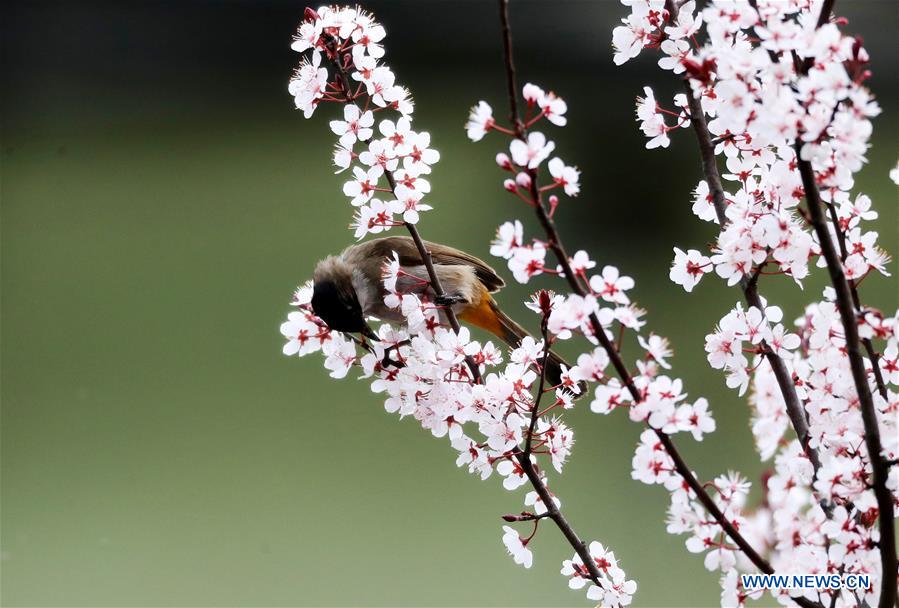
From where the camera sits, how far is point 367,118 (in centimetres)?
129

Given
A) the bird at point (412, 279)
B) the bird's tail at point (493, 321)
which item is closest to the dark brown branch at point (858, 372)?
the bird at point (412, 279)

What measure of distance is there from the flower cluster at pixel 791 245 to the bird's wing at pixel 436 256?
102cm

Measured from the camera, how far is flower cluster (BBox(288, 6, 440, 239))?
1.29 metres

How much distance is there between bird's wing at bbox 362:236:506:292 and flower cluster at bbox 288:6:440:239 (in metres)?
0.90

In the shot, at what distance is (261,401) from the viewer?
4039 mm

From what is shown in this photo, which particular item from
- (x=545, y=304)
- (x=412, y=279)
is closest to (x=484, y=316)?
(x=412, y=279)

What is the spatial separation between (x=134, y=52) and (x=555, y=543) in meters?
2.82

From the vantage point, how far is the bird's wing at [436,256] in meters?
2.26

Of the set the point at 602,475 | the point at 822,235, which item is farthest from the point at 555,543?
the point at 822,235

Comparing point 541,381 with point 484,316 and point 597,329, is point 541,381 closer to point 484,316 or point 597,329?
point 597,329

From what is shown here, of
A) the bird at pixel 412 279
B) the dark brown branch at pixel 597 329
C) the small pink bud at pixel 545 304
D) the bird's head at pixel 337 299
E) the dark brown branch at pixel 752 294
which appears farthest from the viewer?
the bird at pixel 412 279

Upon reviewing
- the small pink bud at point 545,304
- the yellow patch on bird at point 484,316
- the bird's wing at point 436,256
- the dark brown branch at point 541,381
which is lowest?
the dark brown branch at point 541,381

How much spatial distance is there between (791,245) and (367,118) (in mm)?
583

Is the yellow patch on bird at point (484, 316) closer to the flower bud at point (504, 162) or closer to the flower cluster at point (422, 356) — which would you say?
the flower cluster at point (422, 356)
